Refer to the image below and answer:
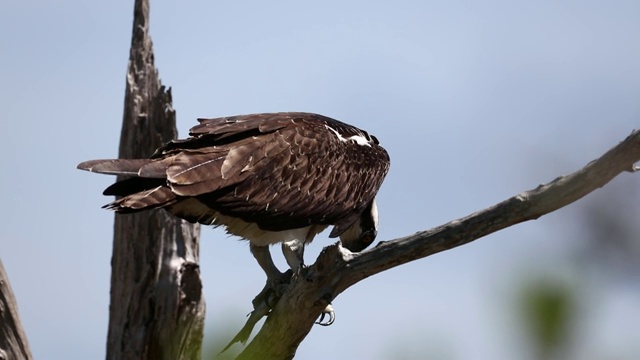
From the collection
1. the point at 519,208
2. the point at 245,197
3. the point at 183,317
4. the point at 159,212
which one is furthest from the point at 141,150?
the point at 519,208

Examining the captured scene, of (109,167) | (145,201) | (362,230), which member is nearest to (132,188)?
(145,201)

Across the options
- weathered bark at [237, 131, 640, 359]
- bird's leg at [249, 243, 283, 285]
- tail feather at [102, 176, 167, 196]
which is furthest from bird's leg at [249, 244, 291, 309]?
tail feather at [102, 176, 167, 196]

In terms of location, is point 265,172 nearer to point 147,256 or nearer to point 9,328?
point 9,328

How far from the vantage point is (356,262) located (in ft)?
→ 16.8

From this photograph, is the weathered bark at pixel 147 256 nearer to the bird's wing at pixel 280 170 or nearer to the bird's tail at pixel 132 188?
the bird's wing at pixel 280 170

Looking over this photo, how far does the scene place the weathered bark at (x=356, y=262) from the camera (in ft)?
14.4

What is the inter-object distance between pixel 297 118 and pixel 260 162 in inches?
23.4

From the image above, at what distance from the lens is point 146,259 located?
28.2 feet

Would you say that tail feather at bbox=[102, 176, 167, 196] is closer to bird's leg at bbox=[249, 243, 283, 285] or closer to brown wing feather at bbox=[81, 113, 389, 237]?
brown wing feather at bbox=[81, 113, 389, 237]

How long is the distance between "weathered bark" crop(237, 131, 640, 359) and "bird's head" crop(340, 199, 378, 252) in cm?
203

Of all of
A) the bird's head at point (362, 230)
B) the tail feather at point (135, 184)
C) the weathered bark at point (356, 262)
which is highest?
the bird's head at point (362, 230)

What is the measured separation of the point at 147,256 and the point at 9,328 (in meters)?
2.98

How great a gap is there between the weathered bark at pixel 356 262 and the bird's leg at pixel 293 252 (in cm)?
104

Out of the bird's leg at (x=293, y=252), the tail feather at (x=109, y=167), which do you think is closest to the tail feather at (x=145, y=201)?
the tail feather at (x=109, y=167)
